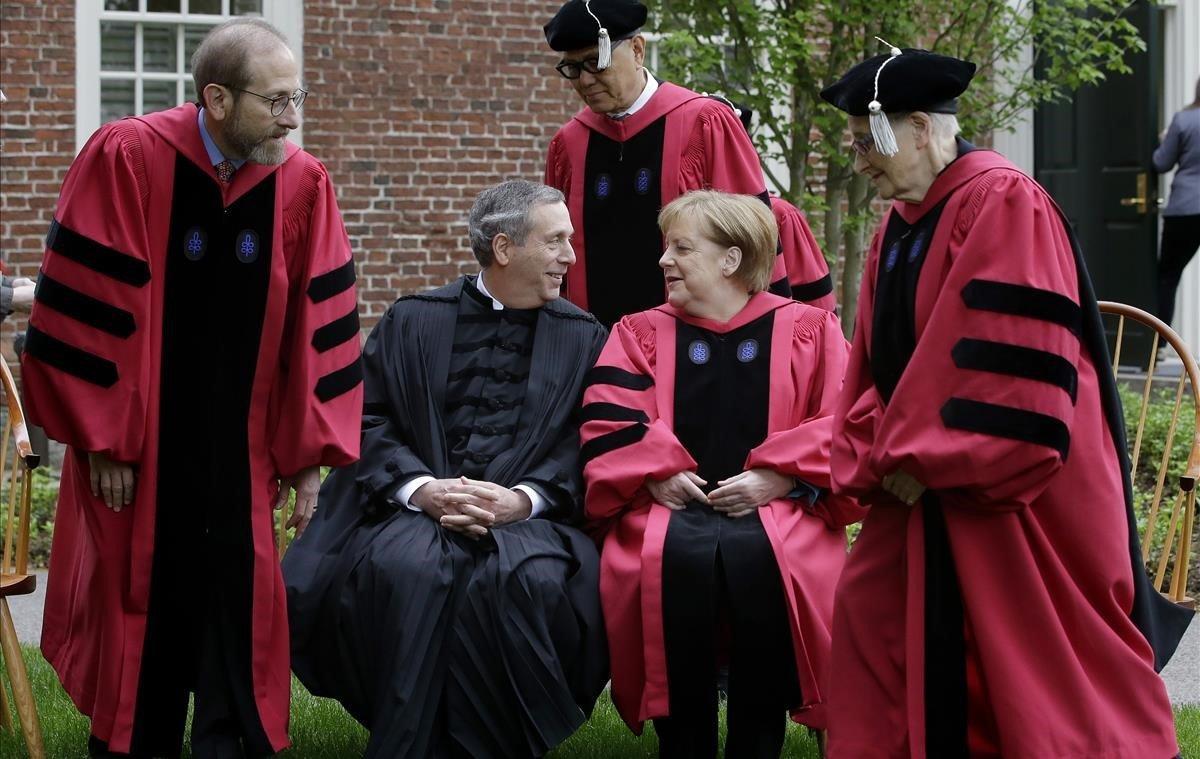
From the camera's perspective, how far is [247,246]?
4234 mm

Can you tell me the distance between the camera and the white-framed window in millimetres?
9695

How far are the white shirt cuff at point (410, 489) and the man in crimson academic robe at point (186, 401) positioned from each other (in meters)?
0.25

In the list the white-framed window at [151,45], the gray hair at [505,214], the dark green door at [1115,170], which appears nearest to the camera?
the gray hair at [505,214]

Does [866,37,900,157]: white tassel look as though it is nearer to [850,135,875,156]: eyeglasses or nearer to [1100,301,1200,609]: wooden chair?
[850,135,875,156]: eyeglasses

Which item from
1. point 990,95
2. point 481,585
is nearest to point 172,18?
point 990,95

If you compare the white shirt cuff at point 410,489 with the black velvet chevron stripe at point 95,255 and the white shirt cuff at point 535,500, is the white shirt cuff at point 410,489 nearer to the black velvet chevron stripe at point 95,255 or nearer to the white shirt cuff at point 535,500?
the white shirt cuff at point 535,500

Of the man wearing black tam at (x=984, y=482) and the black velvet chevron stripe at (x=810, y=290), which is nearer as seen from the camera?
the man wearing black tam at (x=984, y=482)

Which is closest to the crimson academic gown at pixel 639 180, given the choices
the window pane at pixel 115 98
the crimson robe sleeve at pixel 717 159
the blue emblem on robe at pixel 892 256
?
the crimson robe sleeve at pixel 717 159

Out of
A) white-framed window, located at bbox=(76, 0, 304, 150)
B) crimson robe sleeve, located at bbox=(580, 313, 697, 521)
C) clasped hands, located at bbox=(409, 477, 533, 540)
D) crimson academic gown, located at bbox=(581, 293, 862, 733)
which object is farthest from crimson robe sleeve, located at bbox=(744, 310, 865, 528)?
white-framed window, located at bbox=(76, 0, 304, 150)

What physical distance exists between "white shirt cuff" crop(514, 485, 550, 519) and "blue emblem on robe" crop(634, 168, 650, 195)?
3.75ft

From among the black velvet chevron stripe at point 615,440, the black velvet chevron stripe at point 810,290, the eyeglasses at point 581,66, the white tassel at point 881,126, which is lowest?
the black velvet chevron stripe at point 615,440

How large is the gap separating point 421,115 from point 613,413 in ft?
19.5

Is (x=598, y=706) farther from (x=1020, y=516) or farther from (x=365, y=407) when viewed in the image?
(x=1020, y=516)

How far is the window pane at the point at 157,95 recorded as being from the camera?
980 centimetres
